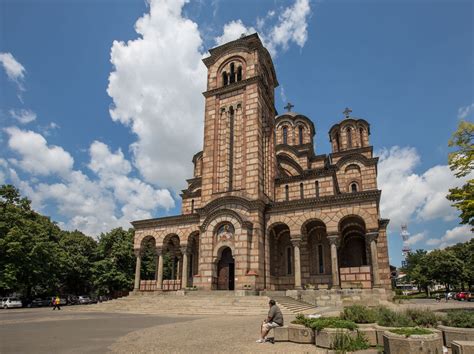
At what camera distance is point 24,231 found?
30.6 metres

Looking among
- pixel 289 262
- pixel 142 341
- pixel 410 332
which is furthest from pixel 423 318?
pixel 289 262

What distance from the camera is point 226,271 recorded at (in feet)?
83.4

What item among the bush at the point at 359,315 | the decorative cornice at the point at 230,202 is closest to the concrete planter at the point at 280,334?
the bush at the point at 359,315

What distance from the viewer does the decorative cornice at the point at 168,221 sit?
91.4 ft

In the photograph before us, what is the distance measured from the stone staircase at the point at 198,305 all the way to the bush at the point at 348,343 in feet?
31.8

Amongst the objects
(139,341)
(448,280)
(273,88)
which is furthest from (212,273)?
(448,280)

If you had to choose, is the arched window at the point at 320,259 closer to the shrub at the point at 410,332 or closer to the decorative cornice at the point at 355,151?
the decorative cornice at the point at 355,151

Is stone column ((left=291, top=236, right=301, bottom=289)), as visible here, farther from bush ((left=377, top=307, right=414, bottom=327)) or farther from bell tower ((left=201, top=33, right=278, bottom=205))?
A: bush ((left=377, top=307, right=414, bottom=327))

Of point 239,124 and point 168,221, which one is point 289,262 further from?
point 239,124

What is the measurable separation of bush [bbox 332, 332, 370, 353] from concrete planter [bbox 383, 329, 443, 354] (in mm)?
1045

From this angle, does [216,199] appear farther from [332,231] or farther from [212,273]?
[332,231]

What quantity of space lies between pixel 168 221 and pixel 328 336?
22.4m

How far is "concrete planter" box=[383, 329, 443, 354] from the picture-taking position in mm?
6414

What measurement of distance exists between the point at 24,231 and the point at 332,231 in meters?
26.8
